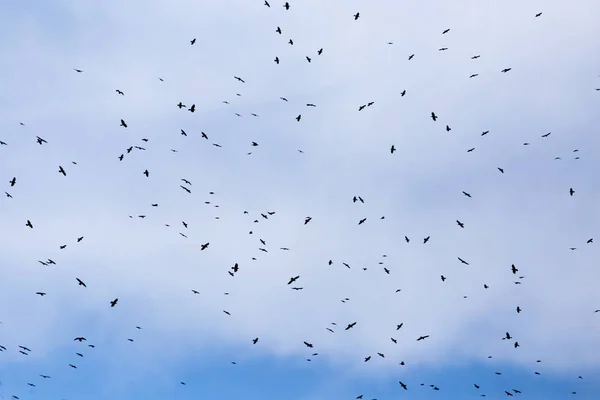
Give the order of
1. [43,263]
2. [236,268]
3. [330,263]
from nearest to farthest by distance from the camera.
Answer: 1. [236,268]
2. [43,263]
3. [330,263]

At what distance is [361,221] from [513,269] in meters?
9.67

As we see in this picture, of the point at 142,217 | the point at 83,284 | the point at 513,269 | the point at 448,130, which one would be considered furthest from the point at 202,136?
the point at 513,269

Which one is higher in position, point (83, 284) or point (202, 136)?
point (202, 136)

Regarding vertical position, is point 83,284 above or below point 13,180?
below

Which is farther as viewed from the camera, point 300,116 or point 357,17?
point 300,116

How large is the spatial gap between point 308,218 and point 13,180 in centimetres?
1805

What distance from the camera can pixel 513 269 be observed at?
40281mm

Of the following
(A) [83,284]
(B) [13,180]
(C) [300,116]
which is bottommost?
(A) [83,284]

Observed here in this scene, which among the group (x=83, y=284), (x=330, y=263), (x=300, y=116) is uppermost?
(x=300, y=116)

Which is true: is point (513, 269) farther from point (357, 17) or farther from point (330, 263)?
point (357, 17)

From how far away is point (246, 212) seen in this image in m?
38.4

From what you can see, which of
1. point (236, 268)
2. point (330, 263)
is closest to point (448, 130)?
point (330, 263)

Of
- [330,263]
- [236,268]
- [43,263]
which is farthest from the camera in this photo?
[330,263]

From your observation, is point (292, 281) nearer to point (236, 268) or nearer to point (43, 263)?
point (236, 268)
